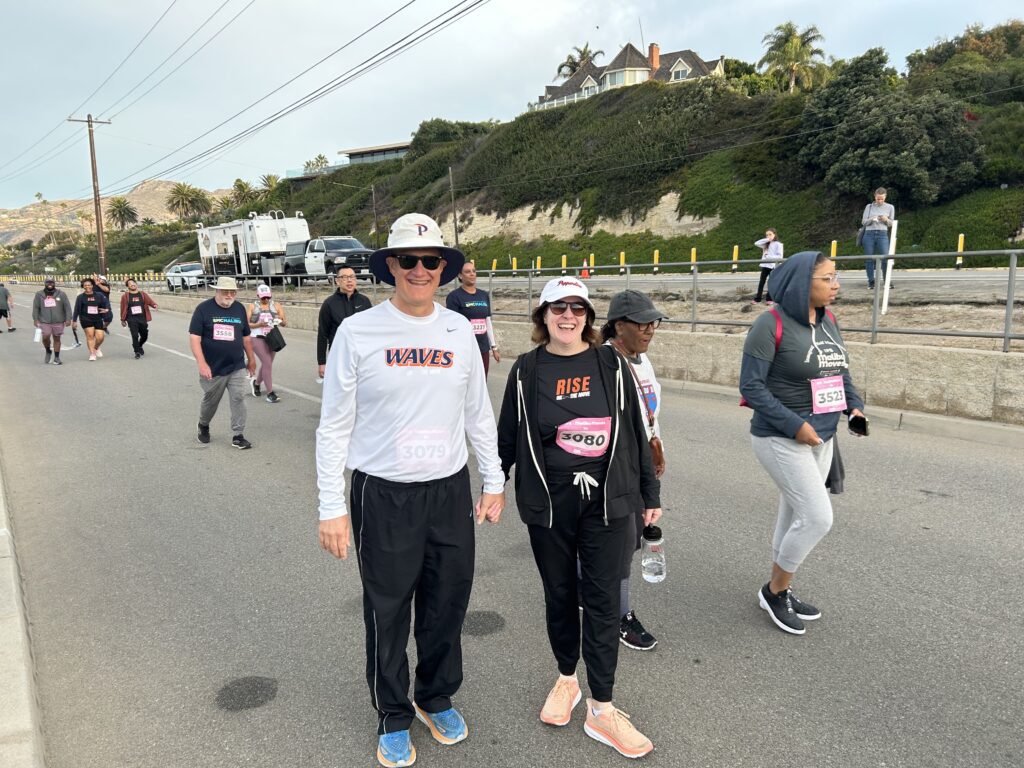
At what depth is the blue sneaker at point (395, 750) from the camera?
2555 mm

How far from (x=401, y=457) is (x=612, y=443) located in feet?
2.60

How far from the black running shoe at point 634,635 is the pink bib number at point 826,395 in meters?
1.36

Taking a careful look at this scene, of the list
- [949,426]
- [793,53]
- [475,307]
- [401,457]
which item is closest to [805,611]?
[401,457]

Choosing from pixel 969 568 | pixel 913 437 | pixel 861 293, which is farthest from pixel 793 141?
pixel 969 568

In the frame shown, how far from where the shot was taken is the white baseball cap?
100.0 inches

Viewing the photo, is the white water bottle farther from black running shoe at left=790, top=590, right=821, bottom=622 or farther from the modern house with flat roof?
the modern house with flat roof

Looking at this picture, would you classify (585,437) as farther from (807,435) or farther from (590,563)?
(807,435)

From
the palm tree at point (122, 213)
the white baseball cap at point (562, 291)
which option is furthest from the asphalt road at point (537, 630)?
the palm tree at point (122, 213)

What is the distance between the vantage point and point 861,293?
9562mm

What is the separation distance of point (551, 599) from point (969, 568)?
9.15ft

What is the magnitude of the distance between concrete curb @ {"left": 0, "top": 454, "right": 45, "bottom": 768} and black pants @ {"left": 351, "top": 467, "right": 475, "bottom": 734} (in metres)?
1.26

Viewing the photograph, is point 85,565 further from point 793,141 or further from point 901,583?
point 793,141

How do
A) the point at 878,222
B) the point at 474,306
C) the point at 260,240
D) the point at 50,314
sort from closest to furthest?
1. the point at 474,306
2. the point at 878,222
3. the point at 50,314
4. the point at 260,240

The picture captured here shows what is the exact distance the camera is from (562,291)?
8.37 ft
